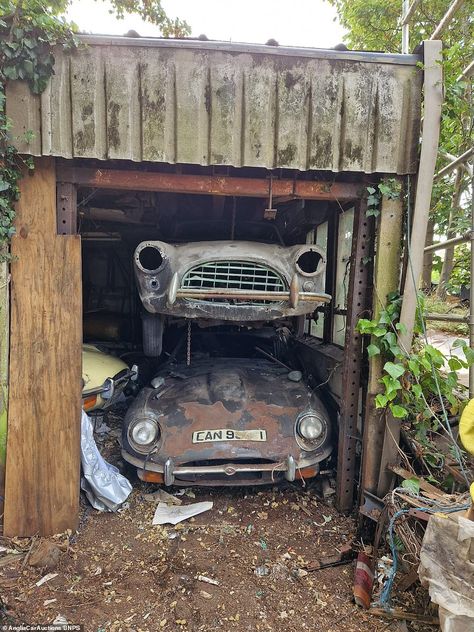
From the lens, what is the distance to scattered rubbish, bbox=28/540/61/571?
2311 millimetres

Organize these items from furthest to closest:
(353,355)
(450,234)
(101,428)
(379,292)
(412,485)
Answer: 1. (450,234)
2. (101,428)
3. (353,355)
4. (379,292)
5. (412,485)

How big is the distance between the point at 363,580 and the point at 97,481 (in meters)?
1.94

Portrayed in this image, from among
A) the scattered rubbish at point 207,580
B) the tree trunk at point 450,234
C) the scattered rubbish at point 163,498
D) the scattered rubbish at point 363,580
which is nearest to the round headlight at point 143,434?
the scattered rubbish at point 163,498

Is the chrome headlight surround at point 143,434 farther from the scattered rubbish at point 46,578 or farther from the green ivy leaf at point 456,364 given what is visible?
the green ivy leaf at point 456,364

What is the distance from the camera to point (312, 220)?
12.2ft

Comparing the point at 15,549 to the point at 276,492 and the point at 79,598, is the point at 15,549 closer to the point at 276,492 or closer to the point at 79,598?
the point at 79,598

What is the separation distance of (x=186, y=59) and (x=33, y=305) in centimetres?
187

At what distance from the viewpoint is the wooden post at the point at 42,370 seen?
2539mm

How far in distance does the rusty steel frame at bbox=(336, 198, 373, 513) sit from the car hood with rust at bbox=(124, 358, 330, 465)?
0.22m

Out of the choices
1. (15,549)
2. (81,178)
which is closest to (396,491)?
(15,549)

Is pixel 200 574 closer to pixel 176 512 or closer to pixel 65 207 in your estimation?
pixel 176 512

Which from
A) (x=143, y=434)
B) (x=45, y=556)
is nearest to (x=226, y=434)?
(x=143, y=434)

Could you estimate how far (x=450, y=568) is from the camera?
1.61 m

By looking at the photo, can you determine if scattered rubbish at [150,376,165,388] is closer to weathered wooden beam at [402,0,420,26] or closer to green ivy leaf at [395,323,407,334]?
green ivy leaf at [395,323,407,334]
